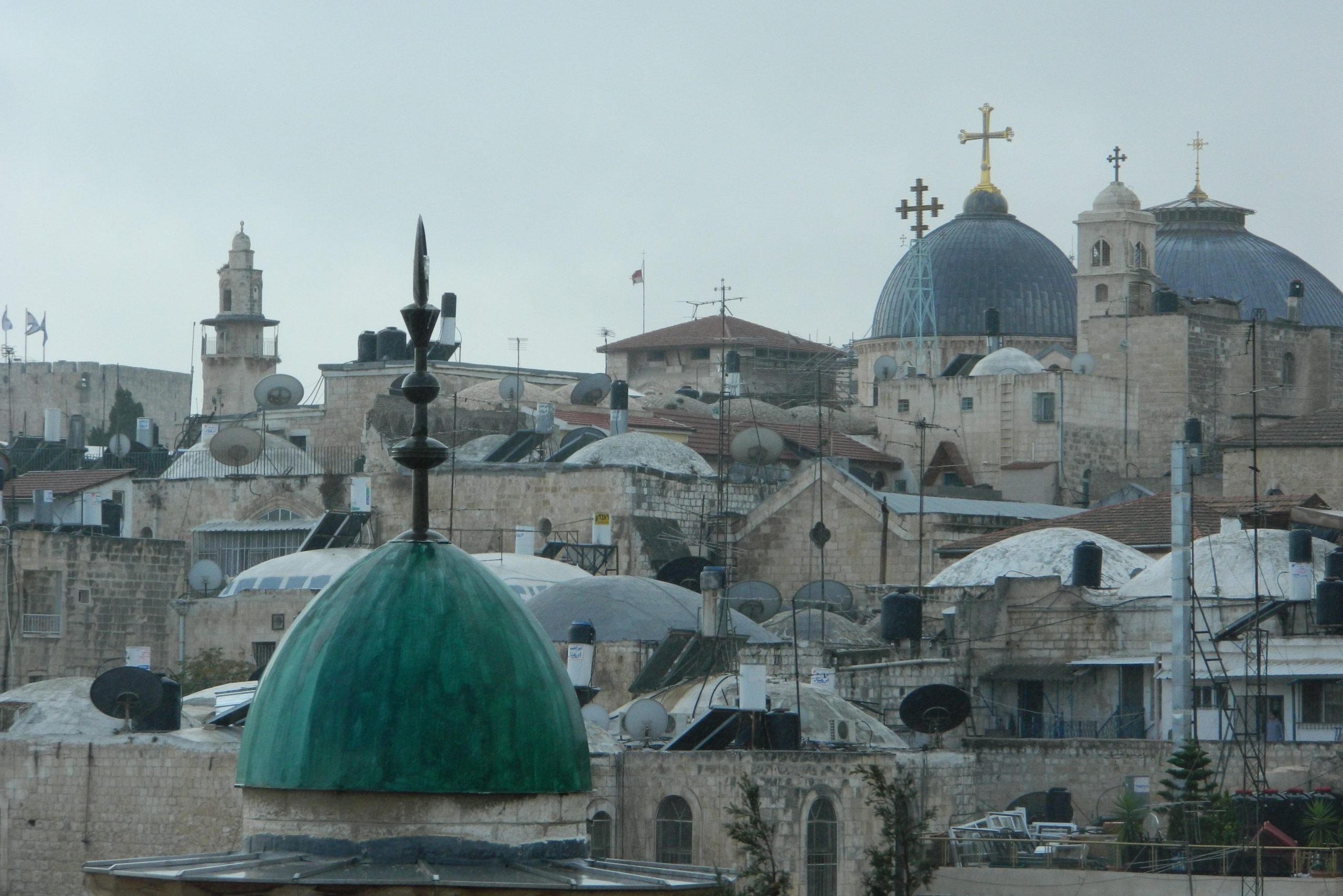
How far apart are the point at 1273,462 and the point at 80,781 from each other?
2478cm

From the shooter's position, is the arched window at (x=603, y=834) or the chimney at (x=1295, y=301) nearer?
the arched window at (x=603, y=834)

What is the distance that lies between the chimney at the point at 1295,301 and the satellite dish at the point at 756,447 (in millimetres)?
16724

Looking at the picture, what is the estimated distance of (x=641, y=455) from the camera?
1681 inches

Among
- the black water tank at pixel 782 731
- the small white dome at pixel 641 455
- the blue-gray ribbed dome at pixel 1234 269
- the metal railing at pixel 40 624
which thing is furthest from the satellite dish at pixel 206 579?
the blue-gray ribbed dome at pixel 1234 269

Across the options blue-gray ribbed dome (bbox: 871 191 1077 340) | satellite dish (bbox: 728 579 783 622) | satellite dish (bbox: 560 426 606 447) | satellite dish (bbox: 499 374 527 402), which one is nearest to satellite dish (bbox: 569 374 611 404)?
satellite dish (bbox: 499 374 527 402)

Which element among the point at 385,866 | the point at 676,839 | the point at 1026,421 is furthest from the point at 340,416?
the point at 385,866

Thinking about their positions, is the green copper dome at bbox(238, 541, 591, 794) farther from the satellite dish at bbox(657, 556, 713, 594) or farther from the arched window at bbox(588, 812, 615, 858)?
the satellite dish at bbox(657, 556, 713, 594)

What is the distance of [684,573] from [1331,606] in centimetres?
1091

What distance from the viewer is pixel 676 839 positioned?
81.9 feet

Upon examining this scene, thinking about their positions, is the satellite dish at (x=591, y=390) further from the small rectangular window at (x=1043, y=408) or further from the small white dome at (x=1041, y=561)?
the small white dome at (x=1041, y=561)

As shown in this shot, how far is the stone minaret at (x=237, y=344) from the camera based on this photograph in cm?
6569

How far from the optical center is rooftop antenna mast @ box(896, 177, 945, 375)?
6062 cm

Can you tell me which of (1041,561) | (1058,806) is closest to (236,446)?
(1041,561)

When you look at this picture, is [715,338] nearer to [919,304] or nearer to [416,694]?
[919,304]
